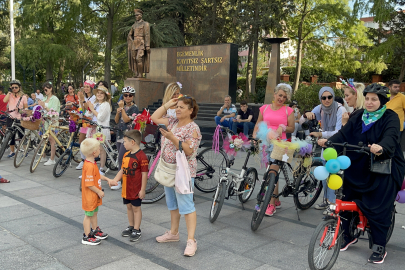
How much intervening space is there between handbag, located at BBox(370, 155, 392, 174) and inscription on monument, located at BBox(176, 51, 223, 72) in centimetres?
1414

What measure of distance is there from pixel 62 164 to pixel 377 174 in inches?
234

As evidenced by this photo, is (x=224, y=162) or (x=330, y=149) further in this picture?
(x=224, y=162)

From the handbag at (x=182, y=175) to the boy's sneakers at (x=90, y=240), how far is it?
117 cm

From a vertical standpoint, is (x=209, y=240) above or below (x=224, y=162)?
below

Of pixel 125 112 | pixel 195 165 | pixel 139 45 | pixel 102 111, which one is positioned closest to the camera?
pixel 195 165

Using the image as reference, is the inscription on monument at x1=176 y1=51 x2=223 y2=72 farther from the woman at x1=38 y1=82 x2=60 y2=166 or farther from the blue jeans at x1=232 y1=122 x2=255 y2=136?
the woman at x1=38 y1=82 x2=60 y2=166

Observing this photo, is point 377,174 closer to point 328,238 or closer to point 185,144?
point 328,238

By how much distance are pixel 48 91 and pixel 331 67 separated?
87.4 feet

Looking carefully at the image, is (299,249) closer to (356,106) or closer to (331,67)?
(356,106)

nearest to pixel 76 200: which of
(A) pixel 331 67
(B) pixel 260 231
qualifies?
(B) pixel 260 231

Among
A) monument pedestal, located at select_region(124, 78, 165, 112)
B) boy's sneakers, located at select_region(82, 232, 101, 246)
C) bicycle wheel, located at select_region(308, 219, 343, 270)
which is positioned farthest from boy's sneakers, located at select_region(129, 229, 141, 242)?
monument pedestal, located at select_region(124, 78, 165, 112)

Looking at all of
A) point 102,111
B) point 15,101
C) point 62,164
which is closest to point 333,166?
point 102,111

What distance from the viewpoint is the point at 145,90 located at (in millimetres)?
17719

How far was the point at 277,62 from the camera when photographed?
17.4 m
